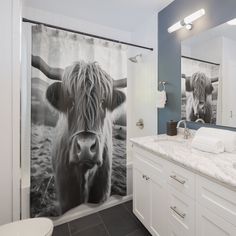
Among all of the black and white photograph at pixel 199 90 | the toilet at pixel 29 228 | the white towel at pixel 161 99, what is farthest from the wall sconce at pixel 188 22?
the toilet at pixel 29 228

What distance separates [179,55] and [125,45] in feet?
2.05

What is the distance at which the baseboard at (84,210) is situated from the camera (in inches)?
68.1

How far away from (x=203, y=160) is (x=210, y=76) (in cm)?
90

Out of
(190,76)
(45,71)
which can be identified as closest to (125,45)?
(190,76)

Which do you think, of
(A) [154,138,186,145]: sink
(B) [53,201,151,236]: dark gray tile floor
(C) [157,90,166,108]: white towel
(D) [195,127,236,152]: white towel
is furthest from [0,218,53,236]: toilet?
(C) [157,90,166,108]: white towel

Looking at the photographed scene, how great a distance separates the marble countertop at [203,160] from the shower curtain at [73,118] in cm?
55

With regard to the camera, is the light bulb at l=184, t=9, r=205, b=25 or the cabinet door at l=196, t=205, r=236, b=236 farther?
the light bulb at l=184, t=9, r=205, b=25

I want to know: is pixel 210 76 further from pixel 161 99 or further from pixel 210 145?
pixel 210 145

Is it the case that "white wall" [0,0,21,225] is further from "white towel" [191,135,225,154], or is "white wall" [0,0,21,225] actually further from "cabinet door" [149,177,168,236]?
"white towel" [191,135,225,154]

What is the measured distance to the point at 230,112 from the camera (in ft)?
4.64

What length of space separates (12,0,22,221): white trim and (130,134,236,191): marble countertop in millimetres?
1010

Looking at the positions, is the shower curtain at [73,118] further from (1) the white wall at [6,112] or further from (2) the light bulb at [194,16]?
(2) the light bulb at [194,16]

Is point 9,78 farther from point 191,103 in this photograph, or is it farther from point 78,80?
point 191,103

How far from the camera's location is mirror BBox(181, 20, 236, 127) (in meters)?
1.41
